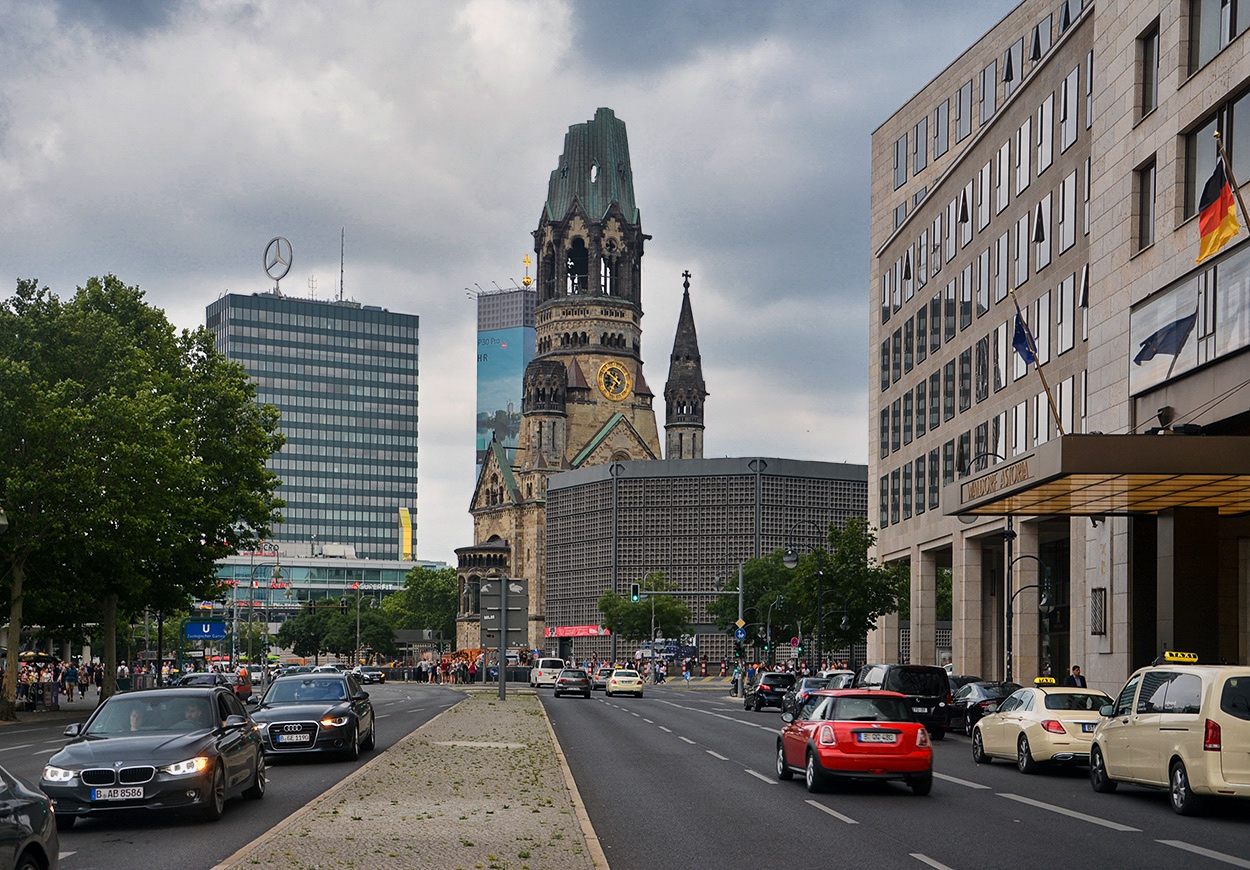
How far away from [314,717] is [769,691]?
1308 inches

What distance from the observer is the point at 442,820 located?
15125mm

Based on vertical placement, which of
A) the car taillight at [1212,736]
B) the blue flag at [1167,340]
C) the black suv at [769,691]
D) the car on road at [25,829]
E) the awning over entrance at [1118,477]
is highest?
the blue flag at [1167,340]

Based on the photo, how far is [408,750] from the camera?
25.6m

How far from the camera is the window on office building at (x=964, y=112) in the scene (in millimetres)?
63344

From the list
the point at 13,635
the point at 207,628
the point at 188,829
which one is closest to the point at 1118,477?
the point at 188,829

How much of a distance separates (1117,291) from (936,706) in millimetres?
11145

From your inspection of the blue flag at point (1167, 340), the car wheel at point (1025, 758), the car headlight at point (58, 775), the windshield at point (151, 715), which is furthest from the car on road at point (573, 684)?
the car headlight at point (58, 775)

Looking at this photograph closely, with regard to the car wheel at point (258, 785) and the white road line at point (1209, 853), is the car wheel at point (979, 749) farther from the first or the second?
the car wheel at point (258, 785)

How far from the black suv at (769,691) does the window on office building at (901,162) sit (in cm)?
2845

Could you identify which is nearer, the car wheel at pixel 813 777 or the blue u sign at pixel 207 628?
the car wheel at pixel 813 777

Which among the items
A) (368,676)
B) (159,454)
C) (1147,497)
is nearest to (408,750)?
(1147,497)

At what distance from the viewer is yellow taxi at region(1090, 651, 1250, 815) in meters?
17.0

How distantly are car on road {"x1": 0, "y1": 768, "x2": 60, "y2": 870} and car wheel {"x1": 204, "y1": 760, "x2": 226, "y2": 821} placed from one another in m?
5.80

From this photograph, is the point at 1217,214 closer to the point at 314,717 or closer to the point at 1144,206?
the point at 1144,206
